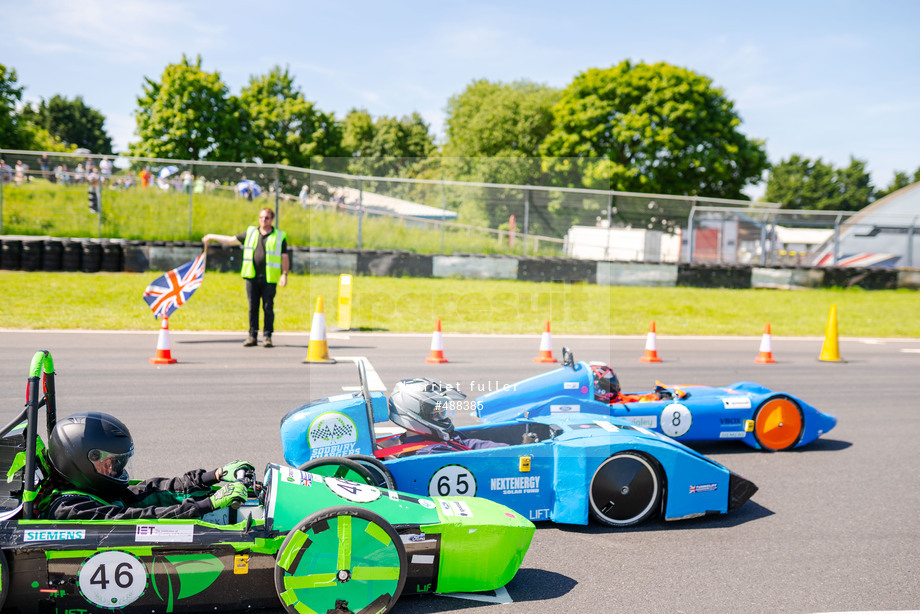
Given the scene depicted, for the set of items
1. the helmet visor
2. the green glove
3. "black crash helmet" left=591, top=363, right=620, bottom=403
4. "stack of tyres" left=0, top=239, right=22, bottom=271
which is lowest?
the green glove

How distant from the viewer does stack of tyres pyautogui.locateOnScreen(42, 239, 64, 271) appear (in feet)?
51.3

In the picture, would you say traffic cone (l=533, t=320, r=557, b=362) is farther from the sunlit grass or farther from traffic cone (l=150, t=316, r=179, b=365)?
traffic cone (l=150, t=316, r=179, b=365)

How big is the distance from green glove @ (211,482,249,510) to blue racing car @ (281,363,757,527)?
2.71 feet

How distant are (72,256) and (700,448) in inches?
577

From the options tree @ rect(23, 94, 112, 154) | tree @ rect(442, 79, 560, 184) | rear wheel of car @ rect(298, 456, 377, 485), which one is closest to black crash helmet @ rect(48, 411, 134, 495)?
rear wheel of car @ rect(298, 456, 377, 485)

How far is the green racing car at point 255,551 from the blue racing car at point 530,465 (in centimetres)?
78

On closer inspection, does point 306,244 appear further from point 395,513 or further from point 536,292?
point 395,513

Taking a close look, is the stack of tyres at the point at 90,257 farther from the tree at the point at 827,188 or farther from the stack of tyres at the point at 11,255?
the tree at the point at 827,188

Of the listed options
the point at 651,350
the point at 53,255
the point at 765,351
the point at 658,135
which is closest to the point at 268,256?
the point at 651,350

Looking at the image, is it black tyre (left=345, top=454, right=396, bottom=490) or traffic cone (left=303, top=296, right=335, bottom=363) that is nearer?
black tyre (left=345, top=454, right=396, bottom=490)

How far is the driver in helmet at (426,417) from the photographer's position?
4.69 m

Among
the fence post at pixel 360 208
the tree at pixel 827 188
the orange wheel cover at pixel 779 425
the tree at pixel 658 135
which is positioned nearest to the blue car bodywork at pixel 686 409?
the orange wheel cover at pixel 779 425

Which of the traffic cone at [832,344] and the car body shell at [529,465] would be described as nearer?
the car body shell at [529,465]

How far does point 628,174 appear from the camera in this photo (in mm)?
35656
